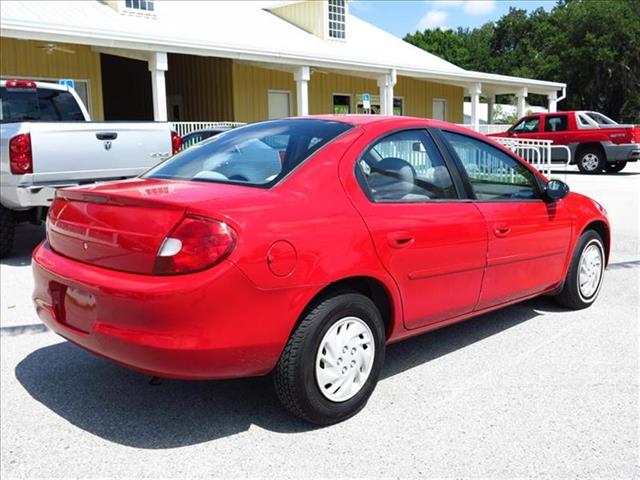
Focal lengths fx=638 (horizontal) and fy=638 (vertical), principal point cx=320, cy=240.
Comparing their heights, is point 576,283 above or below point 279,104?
below

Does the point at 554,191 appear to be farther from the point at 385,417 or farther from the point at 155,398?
the point at 155,398

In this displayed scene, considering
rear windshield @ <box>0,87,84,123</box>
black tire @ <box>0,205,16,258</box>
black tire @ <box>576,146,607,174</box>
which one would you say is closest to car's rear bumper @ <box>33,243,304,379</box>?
black tire @ <box>0,205,16,258</box>

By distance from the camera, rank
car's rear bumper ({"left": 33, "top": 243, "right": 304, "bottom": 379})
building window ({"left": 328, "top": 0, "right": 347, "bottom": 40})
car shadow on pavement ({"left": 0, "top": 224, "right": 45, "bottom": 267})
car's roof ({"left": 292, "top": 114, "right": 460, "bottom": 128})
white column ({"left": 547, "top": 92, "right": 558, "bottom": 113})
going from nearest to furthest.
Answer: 1. car's rear bumper ({"left": 33, "top": 243, "right": 304, "bottom": 379})
2. car's roof ({"left": 292, "top": 114, "right": 460, "bottom": 128})
3. car shadow on pavement ({"left": 0, "top": 224, "right": 45, "bottom": 267})
4. building window ({"left": 328, "top": 0, "right": 347, "bottom": 40})
5. white column ({"left": 547, "top": 92, "right": 558, "bottom": 113})

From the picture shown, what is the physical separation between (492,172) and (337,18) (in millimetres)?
21412

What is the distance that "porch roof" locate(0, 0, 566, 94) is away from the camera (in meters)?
14.1

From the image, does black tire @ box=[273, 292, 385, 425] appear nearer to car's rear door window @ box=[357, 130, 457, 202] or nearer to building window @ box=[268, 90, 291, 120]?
car's rear door window @ box=[357, 130, 457, 202]

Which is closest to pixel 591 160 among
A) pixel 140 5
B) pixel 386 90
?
pixel 386 90

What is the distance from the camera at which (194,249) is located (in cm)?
284

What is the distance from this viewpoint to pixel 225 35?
765 inches

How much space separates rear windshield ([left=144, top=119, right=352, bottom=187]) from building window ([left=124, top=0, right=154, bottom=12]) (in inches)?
650

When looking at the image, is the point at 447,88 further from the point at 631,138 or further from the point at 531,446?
the point at 531,446

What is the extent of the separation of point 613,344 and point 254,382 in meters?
2.50

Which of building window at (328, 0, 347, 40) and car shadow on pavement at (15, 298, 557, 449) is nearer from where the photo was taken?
car shadow on pavement at (15, 298, 557, 449)

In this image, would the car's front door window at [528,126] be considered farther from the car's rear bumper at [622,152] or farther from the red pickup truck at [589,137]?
the car's rear bumper at [622,152]
